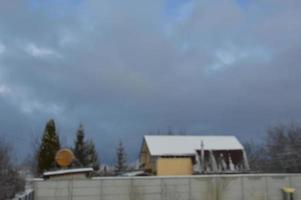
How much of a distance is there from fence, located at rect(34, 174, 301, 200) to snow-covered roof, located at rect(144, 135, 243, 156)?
72.4 feet

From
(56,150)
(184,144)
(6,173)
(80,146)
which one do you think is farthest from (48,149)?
(6,173)

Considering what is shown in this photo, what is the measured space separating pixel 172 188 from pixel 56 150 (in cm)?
1357

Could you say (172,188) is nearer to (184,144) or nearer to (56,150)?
(56,150)

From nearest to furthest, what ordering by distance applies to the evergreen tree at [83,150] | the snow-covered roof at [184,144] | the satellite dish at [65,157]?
the satellite dish at [65,157]
the evergreen tree at [83,150]
the snow-covered roof at [184,144]

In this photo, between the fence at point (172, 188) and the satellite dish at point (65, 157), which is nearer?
the fence at point (172, 188)

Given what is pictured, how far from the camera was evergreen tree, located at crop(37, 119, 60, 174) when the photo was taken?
2805 cm

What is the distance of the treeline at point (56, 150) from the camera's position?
28.2 metres

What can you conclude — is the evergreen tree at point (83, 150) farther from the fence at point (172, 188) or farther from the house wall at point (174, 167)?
the fence at point (172, 188)

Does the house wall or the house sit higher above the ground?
the house

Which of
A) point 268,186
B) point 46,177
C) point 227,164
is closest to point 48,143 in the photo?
point 46,177

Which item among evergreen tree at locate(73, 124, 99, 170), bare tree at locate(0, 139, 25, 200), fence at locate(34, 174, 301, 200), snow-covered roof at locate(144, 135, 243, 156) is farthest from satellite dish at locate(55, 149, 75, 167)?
snow-covered roof at locate(144, 135, 243, 156)

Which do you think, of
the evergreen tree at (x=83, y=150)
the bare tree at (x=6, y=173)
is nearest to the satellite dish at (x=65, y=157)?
the bare tree at (x=6, y=173)

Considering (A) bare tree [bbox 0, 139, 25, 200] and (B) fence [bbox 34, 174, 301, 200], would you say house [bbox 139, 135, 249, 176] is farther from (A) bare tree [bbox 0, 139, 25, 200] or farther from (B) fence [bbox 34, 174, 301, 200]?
(A) bare tree [bbox 0, 139, 25, 200]

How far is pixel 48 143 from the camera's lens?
2855 centimetres
